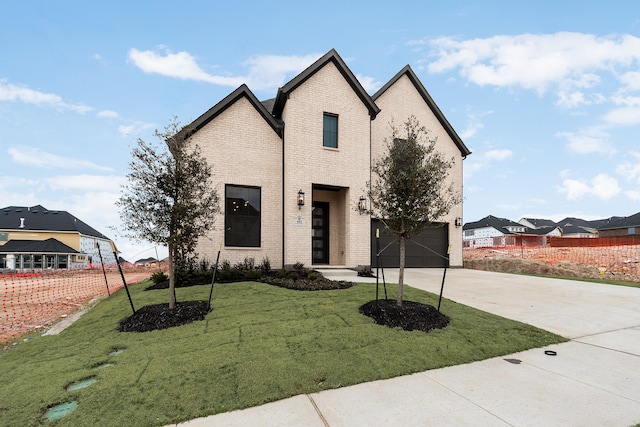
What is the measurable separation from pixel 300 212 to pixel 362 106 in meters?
5.15

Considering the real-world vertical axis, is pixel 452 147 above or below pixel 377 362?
above

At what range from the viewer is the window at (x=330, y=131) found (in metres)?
12.9

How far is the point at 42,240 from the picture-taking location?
30.2 meters

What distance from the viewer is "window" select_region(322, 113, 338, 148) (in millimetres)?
12857

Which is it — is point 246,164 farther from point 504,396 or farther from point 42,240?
point 42,240

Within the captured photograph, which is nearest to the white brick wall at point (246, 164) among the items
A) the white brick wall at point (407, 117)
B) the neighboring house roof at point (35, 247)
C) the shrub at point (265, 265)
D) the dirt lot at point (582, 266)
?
the shrub at point (265, 265)

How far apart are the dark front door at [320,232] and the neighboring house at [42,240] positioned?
22.6 meters

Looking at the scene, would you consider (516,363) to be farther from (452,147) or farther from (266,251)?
(452,147)

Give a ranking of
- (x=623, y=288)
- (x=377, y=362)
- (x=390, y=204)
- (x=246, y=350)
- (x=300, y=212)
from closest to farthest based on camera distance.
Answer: (x=377, y=362) < (x=246, y=350) < (x=390, y=204) < (x=623, y=288) < (x=300, y=212)

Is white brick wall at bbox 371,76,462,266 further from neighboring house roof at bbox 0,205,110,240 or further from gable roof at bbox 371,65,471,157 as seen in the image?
neighboring house roof at bbox 0,205,110,240

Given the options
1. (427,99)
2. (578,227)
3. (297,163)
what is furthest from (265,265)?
(578,227)

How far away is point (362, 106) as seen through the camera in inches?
527

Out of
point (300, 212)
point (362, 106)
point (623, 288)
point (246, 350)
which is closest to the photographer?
point (246, 350)

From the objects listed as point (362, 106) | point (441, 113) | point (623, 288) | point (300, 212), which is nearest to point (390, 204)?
point (300, 212)
